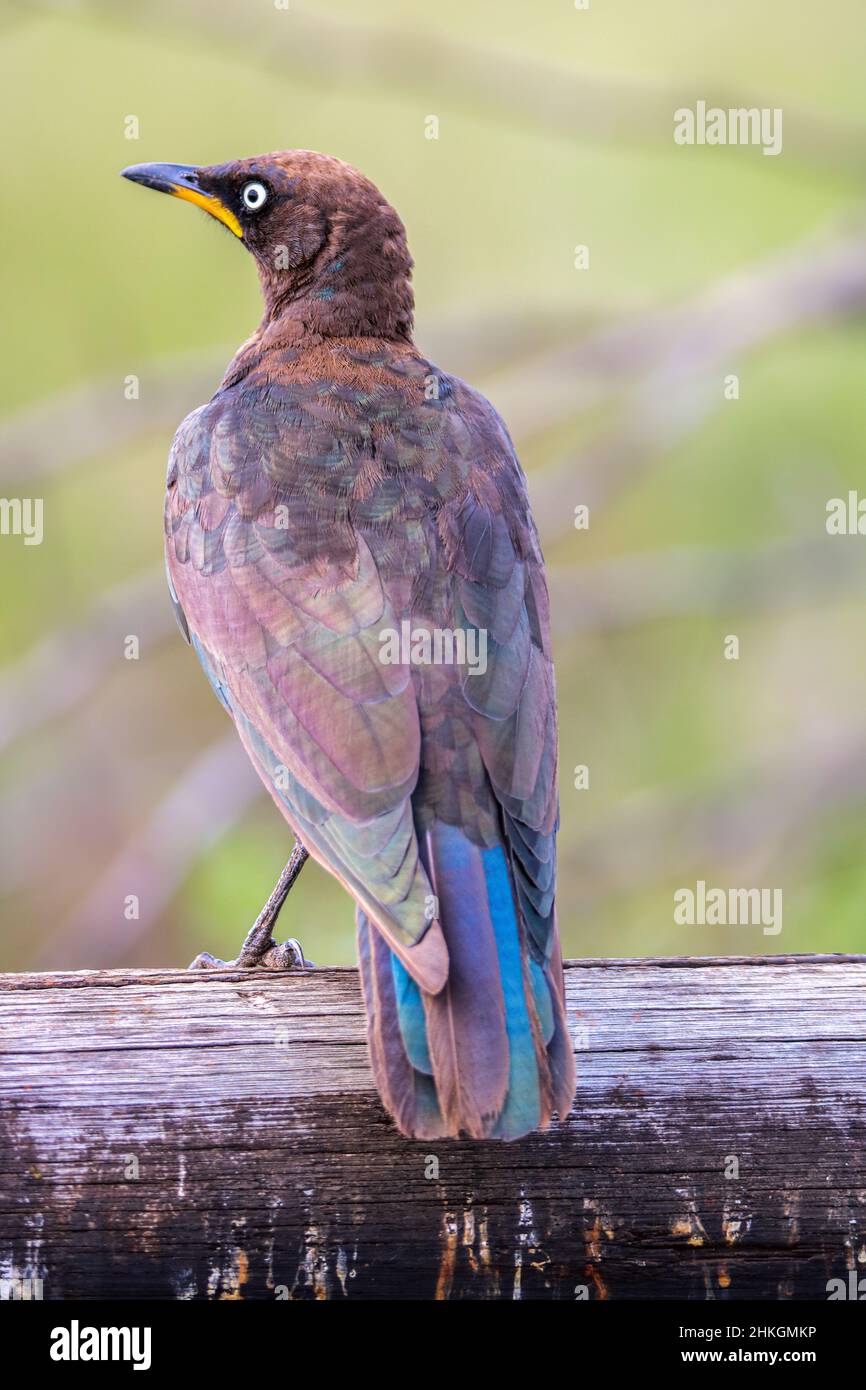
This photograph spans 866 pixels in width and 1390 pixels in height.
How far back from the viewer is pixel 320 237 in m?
4.25

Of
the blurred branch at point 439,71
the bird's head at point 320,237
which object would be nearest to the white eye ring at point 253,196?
the bird's head at point 320,237

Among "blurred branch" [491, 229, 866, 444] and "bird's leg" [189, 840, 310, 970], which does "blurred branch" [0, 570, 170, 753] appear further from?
"bird's leg" [189, 840, 310, 970]

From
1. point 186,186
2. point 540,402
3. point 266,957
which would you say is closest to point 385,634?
point 266,957

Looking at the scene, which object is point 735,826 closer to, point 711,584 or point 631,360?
point 711,584

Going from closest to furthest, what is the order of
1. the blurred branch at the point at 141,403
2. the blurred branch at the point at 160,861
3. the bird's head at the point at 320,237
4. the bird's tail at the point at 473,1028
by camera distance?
the bird's tail at the point at 473,1028 → the bird's head at the point at 320,237 → the blurred branch at the point at 160,861 → the blurred branch at the point at 141,403

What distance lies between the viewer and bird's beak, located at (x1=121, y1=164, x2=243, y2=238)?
4.36 meters

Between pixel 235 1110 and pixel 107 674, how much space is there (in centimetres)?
394

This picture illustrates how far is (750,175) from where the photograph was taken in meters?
7.52

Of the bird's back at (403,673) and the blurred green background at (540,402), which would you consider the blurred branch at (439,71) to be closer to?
the blurred green background at (540,402)

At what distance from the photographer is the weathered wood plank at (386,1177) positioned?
2.55 meters

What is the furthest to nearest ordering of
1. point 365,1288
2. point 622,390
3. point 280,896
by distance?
point 622,390 < point 280,896 < point 365,1288

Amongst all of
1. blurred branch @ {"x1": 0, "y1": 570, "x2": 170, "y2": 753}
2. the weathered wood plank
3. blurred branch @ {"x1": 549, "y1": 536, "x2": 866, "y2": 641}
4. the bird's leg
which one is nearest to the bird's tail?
the weathered wood plank

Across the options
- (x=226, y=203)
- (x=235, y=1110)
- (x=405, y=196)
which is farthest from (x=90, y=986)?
(x=405, y=196)
